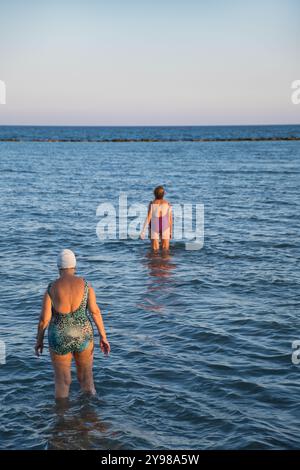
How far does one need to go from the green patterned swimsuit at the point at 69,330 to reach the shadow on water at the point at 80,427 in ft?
3.14

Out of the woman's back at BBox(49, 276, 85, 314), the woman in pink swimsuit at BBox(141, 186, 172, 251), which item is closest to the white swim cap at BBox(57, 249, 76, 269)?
the woman's back at BBox(49, 276, 85, 314)

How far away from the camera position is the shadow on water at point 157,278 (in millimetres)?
12445

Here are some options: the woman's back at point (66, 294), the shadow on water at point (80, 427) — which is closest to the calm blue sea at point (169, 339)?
the shadow on water at point (80, 427)

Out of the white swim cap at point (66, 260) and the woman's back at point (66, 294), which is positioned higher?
the white swim cap at point (66, 260)

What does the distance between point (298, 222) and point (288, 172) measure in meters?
23.8

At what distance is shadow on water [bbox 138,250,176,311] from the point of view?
1245 cm

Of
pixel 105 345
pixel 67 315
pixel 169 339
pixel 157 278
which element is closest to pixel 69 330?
pixel 67 315

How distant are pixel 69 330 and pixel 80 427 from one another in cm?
130

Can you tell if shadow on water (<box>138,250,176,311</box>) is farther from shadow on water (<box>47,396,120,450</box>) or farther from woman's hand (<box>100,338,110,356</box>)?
woman's hand (<box>100,338,110,356</box>)

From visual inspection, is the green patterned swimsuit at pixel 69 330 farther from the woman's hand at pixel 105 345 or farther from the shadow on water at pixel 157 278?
the shadow on water at pixel 157 278

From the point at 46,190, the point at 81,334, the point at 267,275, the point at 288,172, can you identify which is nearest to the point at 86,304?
the point at 81,334

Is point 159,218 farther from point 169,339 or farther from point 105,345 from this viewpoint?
point 105,345

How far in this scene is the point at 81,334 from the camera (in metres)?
7.31

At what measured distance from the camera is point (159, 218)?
53.1 feet
